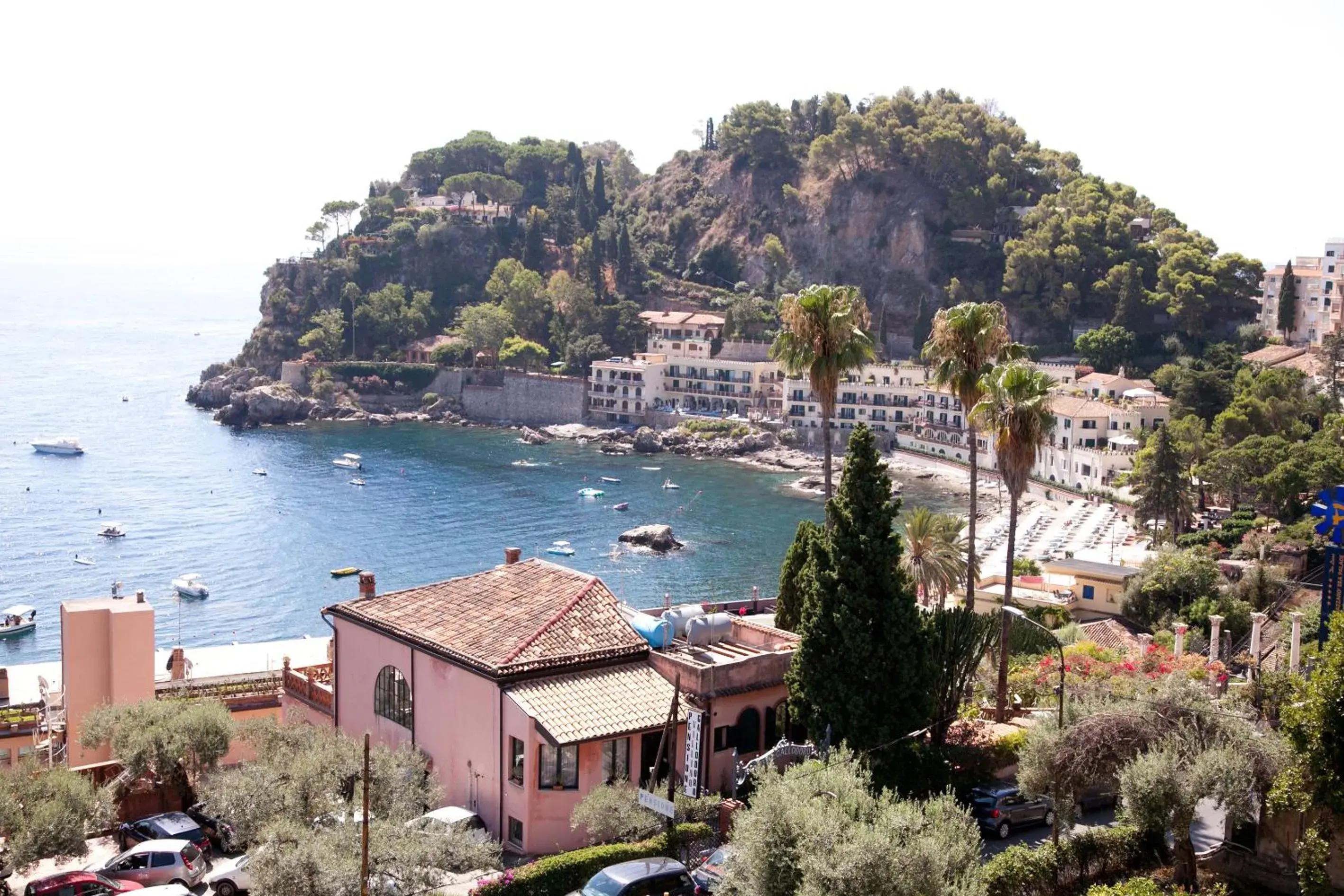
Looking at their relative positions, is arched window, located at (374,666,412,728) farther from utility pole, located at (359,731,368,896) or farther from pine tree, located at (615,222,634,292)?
pine tree, located at (615,222,634,292)

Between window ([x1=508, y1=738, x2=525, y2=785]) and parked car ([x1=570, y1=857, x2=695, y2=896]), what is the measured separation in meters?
3.58

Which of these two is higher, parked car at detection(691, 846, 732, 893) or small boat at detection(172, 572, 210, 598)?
parked car at detection(691, 846, 732, 893)

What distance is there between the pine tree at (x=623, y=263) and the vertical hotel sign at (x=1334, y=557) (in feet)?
494

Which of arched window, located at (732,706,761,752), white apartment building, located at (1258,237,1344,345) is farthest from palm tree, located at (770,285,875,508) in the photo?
white apartment building, located at (1258,237,1344,345)

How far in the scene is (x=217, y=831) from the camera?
26000 mm

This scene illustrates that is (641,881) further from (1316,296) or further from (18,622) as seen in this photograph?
(1316,296)

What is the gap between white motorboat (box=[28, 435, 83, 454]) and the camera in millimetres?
129000

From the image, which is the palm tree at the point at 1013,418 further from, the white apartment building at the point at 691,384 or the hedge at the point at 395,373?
the hedge at the point at 395,373

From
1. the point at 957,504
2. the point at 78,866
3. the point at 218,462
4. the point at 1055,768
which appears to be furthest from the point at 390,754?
the point at 218,462

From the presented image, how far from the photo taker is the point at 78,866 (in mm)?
25016

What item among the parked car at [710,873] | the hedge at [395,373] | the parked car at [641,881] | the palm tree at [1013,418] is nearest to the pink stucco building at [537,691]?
the parked car at [710,873]

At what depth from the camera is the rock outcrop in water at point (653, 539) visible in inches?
3536

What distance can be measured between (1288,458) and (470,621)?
59.8 m

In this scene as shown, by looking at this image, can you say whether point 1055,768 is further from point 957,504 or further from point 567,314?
point 567,314
